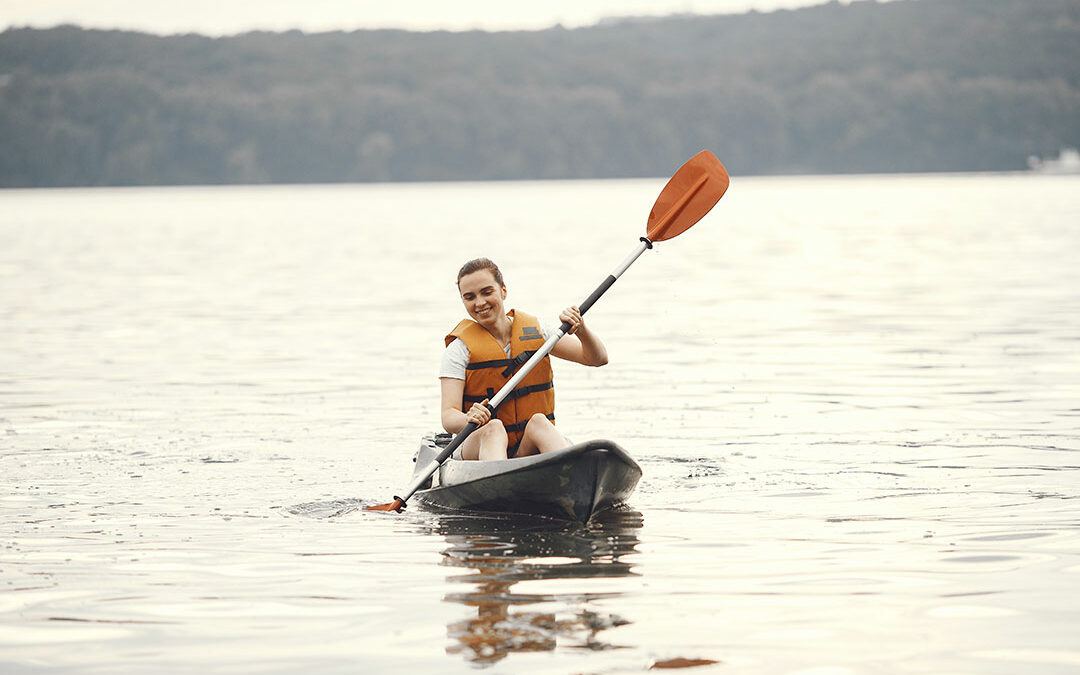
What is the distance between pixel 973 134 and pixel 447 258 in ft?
372

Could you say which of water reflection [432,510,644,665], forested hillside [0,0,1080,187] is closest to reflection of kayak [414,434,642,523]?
water reflection [432,510,644,665]

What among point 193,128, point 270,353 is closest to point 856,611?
point 270,353

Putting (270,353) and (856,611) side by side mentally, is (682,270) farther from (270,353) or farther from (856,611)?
(856,611)

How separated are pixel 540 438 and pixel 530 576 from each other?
1385mm

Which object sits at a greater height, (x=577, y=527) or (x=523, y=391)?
(x=523, y=391)

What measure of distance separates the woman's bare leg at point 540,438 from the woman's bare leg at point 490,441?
11cm

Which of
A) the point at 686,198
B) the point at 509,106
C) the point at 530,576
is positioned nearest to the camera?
the point at 530,576

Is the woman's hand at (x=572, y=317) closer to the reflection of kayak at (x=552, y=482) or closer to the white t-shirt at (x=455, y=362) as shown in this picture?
the white t-shirt at (x=455, y=362)

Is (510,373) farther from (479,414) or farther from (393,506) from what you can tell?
(393,506)

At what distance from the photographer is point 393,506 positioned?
738 centimetres

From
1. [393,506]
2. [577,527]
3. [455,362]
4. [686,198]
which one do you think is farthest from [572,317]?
[686,198]

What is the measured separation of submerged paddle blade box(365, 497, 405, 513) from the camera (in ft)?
24.1

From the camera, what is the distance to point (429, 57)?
14925cm

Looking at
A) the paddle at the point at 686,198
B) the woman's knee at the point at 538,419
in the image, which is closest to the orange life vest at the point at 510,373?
the woman's knee at the point at 538,419
